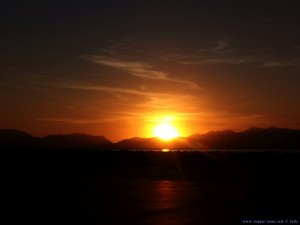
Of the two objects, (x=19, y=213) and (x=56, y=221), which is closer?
(x=56, y=221)

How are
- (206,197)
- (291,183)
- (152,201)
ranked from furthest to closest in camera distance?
(206,197) < (152,201) < (291,183)

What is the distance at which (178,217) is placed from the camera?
22859 millimetres

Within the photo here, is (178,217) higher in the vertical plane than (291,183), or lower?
lower

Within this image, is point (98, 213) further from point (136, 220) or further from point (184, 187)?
point (184, 187)

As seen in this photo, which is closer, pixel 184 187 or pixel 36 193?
pixel 36 193

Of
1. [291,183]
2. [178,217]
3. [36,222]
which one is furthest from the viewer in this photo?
[291,183]

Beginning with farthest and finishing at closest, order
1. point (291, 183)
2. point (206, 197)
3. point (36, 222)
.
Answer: point (206, 197) < point (291, 183) < point (36, 222)

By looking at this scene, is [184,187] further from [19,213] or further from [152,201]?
[19,213]

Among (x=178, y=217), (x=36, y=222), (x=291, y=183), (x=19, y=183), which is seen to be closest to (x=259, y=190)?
(x=291, y=183)

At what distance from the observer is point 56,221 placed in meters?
21.0

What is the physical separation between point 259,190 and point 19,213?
12.2 m

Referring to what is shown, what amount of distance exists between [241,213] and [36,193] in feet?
49.0

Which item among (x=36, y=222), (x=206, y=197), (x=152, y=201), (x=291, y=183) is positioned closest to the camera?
(x=36, y=222)

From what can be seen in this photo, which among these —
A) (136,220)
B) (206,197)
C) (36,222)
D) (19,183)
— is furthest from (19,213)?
(19,183)
